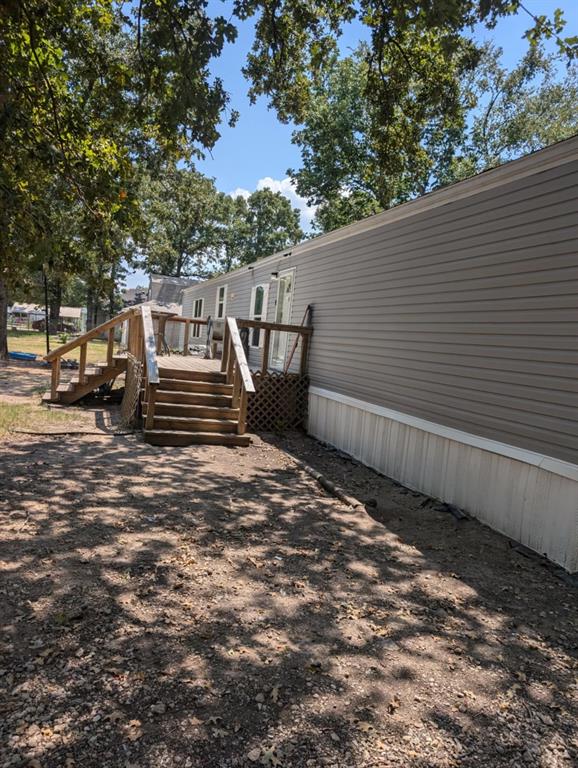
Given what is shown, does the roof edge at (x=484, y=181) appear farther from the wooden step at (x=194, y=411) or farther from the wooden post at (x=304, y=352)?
the wooden step at (x=194, y=411)

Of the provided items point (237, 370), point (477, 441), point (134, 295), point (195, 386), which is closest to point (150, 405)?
point (195, 386)

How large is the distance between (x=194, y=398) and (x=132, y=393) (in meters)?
1.34

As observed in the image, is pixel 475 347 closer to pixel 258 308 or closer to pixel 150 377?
pixel 150 377

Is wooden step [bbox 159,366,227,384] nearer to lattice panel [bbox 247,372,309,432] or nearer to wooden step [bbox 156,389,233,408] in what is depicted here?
wooden step [bbox 156,389,233,408]

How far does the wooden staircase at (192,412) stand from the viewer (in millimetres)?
7508

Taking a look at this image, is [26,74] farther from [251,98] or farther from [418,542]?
[418,542]

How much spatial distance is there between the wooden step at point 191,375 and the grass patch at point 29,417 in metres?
1.76

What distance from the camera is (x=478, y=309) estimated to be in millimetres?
5582

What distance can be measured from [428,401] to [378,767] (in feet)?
15.5

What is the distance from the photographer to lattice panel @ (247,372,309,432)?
9.35 meters

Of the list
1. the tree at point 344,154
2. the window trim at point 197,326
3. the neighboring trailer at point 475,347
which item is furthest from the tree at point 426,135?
the neighboring trailer at point 475,347

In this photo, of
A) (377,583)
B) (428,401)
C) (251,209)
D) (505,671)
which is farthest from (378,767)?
(251,209)

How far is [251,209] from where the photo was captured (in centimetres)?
4294

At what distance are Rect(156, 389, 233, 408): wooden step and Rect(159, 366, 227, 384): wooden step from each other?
1.10 feet
